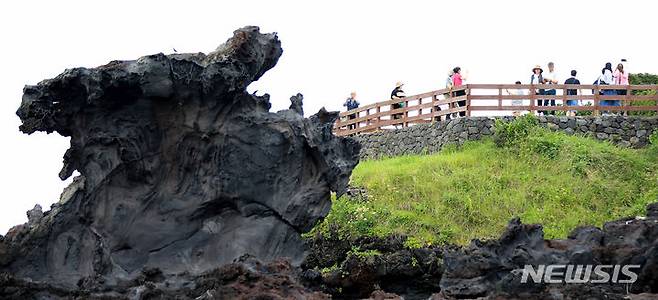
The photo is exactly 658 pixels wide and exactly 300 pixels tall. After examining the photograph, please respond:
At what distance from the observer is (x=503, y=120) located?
2848 cm

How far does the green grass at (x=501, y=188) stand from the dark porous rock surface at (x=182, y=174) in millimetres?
11424

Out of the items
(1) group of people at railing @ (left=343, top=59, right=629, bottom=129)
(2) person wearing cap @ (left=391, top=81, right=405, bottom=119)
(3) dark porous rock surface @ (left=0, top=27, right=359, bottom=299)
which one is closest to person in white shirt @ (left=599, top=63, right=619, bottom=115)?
(1) group of people at railing @ (left=343, top=59, right=629, bottom=129)

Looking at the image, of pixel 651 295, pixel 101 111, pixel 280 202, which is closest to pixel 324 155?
pixel 280 202

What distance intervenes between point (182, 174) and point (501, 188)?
15.7 m

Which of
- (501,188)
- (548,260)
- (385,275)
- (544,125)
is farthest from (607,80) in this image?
(548,260)

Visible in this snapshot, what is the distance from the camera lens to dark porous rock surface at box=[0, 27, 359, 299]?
950cm

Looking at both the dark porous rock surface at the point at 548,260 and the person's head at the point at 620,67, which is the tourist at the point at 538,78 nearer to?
the person's head at the point at 620,67

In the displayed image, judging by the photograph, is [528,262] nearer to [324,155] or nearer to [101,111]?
[324,155]

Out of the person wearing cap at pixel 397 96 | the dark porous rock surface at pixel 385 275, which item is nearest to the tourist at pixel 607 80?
the person wearing cap at pixel 397 96

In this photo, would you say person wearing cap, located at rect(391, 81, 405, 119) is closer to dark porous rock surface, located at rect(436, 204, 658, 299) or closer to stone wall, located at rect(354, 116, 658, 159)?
stone wall, located at rect(354, 116, 658, 159)

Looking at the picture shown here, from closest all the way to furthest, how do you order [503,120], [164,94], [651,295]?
[651,295]
[164,94]
[503,120]

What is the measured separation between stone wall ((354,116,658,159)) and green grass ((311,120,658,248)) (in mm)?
582

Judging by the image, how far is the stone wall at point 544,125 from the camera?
28.4 m

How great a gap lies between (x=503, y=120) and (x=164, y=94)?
66.1 ft
